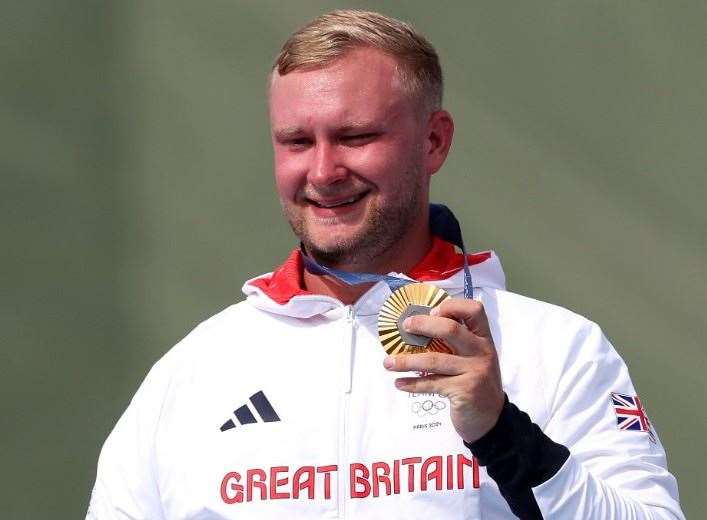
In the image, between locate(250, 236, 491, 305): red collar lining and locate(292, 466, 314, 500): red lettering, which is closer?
locate(292, 466, 314, 500): red lettering

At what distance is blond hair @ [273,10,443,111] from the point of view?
2320 millimetres

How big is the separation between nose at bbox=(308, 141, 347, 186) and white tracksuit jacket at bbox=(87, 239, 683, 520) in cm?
22

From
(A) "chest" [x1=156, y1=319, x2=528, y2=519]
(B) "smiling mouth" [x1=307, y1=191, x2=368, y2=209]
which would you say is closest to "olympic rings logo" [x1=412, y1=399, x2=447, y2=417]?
(A) "chest" [x1=156, y1=319, x2=528, y2=519]

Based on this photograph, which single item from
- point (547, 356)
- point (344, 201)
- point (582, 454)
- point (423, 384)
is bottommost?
point (582, 454)

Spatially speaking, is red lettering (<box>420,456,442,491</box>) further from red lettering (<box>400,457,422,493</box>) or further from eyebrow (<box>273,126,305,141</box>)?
eyebrow (<box>273,126,305,141</box>)

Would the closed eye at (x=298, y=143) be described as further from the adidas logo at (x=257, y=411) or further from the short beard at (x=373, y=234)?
the adidas logo at (x=257, y=411)

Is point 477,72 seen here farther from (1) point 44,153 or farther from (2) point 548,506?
(2) point 548,506

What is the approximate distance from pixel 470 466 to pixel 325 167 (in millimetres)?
552

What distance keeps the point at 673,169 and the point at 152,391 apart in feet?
5.31

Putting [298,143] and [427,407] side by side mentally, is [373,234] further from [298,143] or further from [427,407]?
[427,407]

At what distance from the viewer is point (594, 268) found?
346 centimetres

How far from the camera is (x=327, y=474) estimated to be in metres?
2.22

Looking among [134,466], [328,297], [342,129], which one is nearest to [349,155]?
[342,129]

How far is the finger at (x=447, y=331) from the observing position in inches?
70.6
